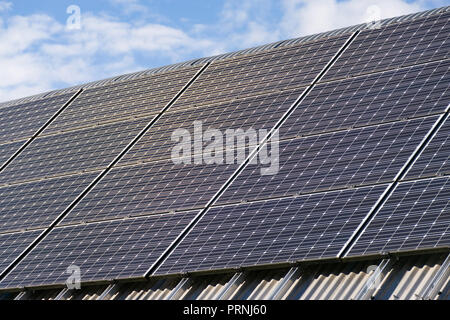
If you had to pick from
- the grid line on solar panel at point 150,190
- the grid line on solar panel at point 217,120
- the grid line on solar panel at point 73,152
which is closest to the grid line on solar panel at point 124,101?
the grid line on solar panel at point 73,152

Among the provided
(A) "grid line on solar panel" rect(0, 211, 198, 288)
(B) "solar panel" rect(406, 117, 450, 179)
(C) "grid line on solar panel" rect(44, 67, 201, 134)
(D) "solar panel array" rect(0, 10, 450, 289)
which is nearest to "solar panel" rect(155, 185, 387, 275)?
(D) "solar panel array" rect(0, 10, 450, 289)

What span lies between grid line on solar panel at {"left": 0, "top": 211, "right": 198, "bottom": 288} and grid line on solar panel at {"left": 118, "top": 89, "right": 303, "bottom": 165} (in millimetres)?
3978

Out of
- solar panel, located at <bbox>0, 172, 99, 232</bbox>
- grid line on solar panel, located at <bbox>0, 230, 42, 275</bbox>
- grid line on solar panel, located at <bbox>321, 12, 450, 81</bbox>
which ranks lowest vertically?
grid line on solar panel, located at <bbox>0, 230, 42, 275</bbox>

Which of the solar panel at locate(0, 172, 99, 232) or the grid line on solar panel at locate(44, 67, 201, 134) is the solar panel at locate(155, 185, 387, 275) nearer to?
the solar panel at locate(0, 172, 99, 232)

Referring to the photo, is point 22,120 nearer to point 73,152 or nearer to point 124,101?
point 124,101

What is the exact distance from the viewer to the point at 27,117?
3803cm

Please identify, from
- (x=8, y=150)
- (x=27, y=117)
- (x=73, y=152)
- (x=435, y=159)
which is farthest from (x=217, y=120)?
(x=27, y=117)

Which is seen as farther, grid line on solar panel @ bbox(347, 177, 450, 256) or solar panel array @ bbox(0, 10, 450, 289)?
solar panel array @ bbox(0, 10, 450, 289)

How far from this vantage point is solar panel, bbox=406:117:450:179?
21.5 meters

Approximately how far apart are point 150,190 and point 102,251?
3.04 metres

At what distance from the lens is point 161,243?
77.3 ft

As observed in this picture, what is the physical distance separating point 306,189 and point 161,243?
13.6 ft

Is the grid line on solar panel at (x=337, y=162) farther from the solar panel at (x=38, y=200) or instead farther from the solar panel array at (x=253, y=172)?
the solar panel at (x=38, y=200)

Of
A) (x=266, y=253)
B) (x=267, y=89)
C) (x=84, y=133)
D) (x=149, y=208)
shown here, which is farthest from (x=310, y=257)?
(x=84, y=133)
